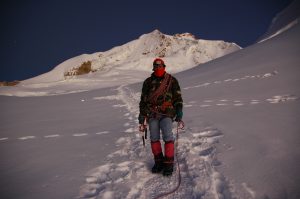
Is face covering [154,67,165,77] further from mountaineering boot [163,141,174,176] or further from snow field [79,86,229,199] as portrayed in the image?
snow field [79,86,229,199]

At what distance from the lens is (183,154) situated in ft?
19.7

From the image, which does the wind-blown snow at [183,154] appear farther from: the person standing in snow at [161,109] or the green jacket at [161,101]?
the green jacket at [161,101]

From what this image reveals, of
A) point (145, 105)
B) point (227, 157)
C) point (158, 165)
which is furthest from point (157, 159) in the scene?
point (227, 157)

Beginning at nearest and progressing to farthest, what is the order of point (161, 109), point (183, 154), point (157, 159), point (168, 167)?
point (168, 167) < point (161, 109) < point (157, 159) < point (183, 154)

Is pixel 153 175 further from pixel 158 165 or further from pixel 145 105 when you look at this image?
pixel 145 105

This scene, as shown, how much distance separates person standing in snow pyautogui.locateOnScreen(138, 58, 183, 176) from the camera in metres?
5.20

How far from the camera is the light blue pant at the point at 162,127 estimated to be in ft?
17.0

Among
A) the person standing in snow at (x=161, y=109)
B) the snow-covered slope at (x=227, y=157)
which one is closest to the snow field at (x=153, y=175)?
the snow-covered slope at (x=227, y=157)

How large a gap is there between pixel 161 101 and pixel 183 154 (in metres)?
1.33

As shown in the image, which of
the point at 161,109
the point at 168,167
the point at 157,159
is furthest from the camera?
the point at 157,159

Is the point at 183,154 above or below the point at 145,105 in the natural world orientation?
below

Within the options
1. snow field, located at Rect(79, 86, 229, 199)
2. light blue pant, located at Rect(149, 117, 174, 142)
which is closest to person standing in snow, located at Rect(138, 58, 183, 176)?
light blue pant, located at Rect(149, 117, 174, 142)

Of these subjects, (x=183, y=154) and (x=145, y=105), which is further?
(x=183, y=154)

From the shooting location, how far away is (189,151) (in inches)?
240
